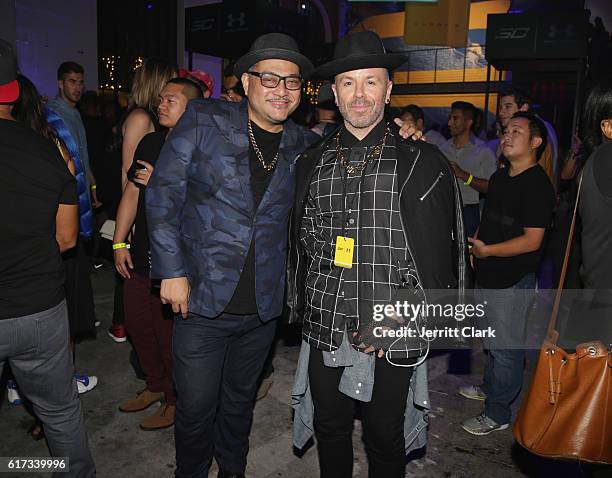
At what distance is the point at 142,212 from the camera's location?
11.1ft

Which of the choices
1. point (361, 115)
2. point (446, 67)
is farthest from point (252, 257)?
point (446, 67)

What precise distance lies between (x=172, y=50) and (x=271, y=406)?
39.4 feet

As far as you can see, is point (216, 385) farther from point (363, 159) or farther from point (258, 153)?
point (363, 159)

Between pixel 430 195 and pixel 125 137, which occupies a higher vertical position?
pixel 125 137

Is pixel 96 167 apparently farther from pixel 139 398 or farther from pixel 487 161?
pixel 487 161

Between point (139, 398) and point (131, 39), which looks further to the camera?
point (131, 39)

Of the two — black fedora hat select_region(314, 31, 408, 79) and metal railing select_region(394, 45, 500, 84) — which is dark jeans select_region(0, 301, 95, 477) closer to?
black fedora hat select_region(314, 31, 408, 79)

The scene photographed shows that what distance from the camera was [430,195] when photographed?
7.91ft

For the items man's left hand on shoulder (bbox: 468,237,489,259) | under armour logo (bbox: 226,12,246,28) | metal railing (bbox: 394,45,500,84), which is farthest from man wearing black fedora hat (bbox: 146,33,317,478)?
metal railing (bbox: 394,45,500,84)

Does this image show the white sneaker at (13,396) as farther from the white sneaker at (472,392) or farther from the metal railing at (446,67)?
the metal railing at (446,67)

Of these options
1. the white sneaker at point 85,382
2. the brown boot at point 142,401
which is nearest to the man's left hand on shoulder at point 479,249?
the brown boot at point 142,401

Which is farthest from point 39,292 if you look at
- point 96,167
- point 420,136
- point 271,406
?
point 96,167

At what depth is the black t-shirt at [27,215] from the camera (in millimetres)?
2184

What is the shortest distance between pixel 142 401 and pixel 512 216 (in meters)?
Answer: 2.85
